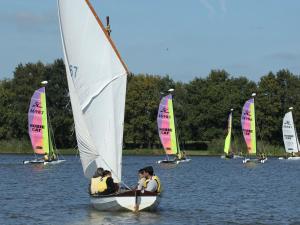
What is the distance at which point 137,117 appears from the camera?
129875 millimetres

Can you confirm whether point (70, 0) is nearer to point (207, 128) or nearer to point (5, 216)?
point (5, 216)

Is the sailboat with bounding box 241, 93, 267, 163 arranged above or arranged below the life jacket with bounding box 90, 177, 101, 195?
above

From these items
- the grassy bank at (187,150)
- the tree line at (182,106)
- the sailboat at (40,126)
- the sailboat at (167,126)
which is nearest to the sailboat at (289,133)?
the grassy bank at (187,150)

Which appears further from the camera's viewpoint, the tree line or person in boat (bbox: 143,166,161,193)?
the tree line

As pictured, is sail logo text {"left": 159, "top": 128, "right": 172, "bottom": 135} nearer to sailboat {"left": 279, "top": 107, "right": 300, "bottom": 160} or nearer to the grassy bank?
sailboat {"left": 279, "top": 107, "right": 300, "bottom": 160}

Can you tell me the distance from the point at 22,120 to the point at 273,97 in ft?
134

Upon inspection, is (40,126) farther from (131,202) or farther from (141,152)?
(131,202)

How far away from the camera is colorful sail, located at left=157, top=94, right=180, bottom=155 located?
294ft

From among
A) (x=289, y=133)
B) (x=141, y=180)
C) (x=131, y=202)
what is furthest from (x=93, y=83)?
(x=289, y=133)

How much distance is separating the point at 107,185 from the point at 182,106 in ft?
341

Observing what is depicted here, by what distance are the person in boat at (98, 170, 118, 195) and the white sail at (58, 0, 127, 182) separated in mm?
855

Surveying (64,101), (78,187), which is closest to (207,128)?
(64,101)

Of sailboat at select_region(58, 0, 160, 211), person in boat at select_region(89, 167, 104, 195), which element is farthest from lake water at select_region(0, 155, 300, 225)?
person in boat at select_region(89, 167, 104, 195)

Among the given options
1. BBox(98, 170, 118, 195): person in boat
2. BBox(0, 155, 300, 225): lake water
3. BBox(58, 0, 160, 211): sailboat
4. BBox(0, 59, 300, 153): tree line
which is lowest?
BBox(0, 155, 300, 225): lake water
